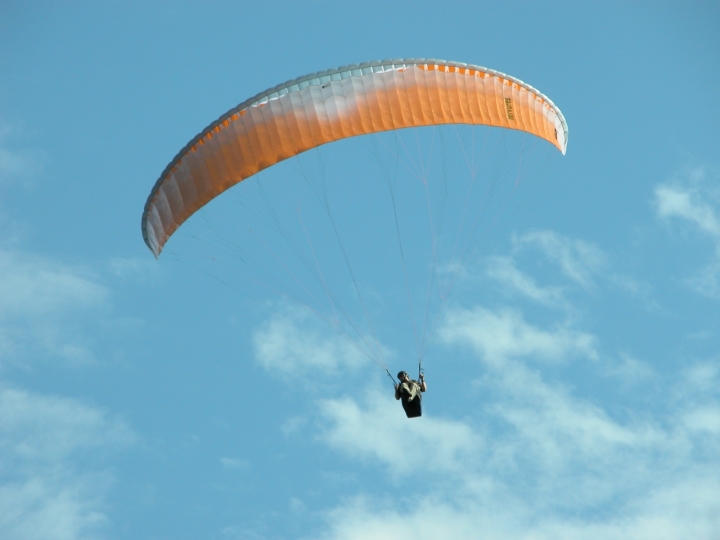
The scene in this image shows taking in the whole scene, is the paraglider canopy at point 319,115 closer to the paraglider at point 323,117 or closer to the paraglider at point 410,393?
the paraglider at point 323,117

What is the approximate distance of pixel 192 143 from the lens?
26797 millimetres

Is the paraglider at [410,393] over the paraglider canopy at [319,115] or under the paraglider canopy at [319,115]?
under

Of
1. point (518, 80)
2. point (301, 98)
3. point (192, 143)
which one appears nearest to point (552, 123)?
point (518, 80)

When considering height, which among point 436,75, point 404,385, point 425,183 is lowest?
point 404,385

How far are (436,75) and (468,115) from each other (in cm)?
111

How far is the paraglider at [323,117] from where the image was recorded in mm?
26766

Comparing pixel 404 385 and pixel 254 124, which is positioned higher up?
pixel 254 124

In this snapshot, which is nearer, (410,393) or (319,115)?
(319,115)

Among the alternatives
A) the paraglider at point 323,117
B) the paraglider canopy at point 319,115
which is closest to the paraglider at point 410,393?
the paraglider at point 323,117

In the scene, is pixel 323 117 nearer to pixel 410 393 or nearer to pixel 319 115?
pixel 319 115

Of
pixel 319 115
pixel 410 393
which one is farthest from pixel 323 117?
pixel 410 393

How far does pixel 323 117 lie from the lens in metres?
27.0

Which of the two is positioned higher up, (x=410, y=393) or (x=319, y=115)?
(x=319, y=115)

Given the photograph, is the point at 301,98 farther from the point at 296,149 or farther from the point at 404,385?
the point at 404,385
